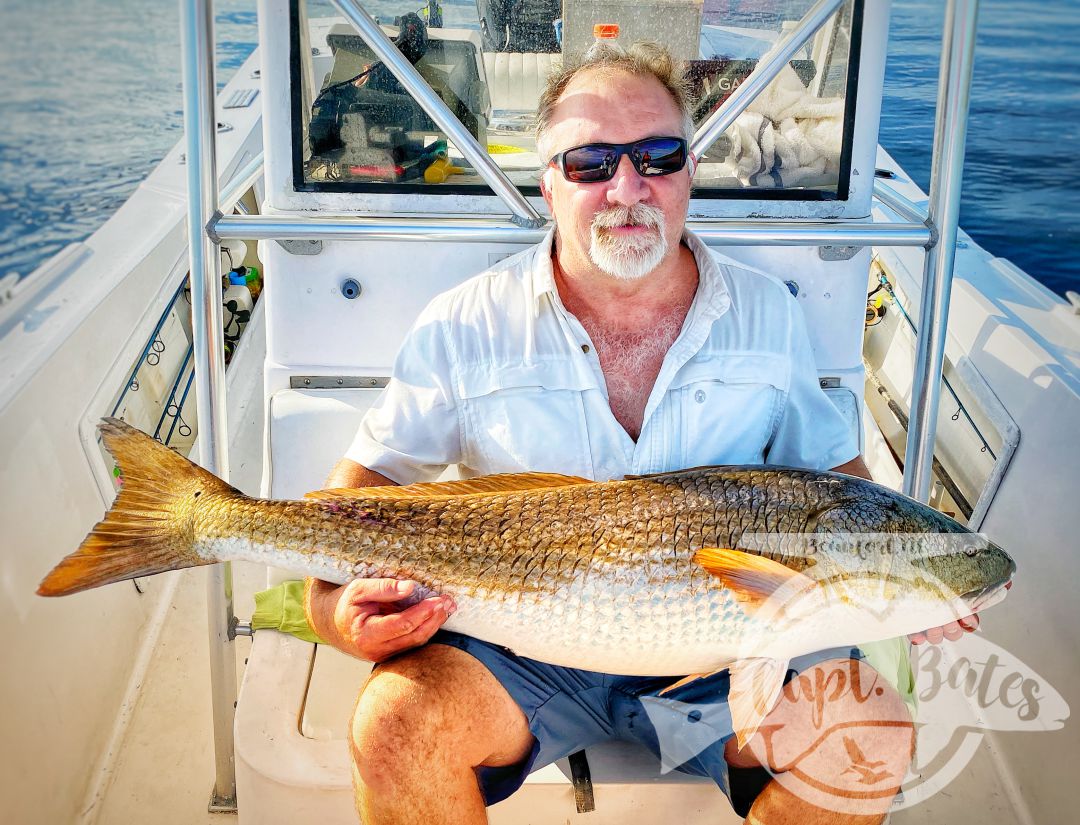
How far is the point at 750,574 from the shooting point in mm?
1699

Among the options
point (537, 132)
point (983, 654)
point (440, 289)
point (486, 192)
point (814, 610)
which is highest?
point (537, 132)

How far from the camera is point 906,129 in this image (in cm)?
938

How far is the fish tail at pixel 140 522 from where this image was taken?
5.67 feet

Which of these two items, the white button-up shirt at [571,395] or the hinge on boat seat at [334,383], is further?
the hinge on boat seat at [334,383]

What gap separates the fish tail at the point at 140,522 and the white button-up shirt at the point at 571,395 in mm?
458

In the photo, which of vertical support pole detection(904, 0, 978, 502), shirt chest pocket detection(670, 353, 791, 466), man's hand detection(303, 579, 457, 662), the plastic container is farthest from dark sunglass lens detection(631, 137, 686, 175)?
the plastic container

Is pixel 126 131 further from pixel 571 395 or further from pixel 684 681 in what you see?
pixel 684 681

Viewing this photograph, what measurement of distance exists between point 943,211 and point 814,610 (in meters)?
1.10

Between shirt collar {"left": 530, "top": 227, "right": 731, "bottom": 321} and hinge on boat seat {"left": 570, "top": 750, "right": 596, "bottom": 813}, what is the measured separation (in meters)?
1.06

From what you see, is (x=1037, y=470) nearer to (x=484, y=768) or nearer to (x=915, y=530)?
(x=915, y=530)

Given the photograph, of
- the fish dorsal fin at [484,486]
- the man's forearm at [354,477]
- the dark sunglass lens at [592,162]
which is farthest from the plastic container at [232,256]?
the fish dorsal fin at [484,486]

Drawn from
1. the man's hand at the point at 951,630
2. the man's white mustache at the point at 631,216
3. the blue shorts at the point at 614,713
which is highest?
the man's white mustache at the point at 631,216

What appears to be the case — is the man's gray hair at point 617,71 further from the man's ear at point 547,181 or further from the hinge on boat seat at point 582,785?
the hinge on boat seat at point 582,785

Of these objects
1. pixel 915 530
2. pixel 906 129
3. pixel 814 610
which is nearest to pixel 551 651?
pixel 814 610
